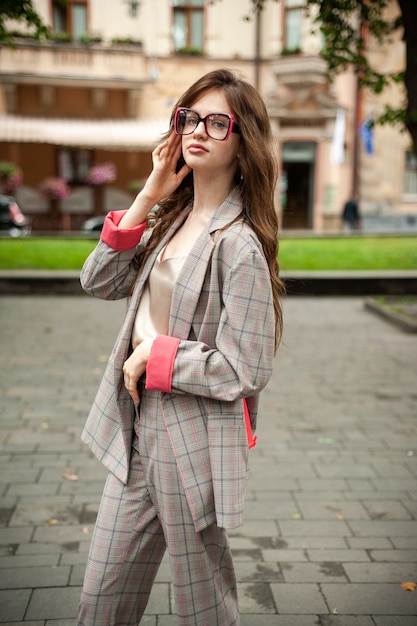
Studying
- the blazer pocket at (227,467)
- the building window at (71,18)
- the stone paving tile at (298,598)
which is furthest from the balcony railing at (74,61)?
the blazer pocket at (227,467)

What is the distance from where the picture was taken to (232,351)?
1.87 metres

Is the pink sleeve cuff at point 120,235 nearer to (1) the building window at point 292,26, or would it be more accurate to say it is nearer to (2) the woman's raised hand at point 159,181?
(2) the woman's raised hand at point 159,181

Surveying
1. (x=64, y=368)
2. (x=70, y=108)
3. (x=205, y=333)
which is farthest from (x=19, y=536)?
(x=70, y=108)

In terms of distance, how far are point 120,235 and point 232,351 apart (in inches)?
20.6

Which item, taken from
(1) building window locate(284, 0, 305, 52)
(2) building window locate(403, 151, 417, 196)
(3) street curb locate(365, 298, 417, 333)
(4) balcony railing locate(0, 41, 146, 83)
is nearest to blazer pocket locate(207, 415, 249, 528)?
(3) street curb locate(365, 298, 417, 333)

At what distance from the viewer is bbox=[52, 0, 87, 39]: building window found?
24375 mm

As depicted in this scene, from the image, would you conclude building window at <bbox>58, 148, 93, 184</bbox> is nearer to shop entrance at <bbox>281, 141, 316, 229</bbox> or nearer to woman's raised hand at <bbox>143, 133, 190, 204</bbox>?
shop entrance at <bbox>281, 141, 316, 229</bbox>

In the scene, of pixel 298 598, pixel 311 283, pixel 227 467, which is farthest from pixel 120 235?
pixel 311 283

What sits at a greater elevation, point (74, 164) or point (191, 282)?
point (74, 164)

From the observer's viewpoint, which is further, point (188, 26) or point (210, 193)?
point (188, 26)

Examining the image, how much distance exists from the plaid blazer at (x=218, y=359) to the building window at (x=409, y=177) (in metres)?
27.3

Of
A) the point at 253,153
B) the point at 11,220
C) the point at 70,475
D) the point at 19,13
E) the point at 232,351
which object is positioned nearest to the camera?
the point at 232,351

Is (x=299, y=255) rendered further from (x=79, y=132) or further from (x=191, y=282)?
(x=79, y=132)

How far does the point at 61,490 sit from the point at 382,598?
197 cm
